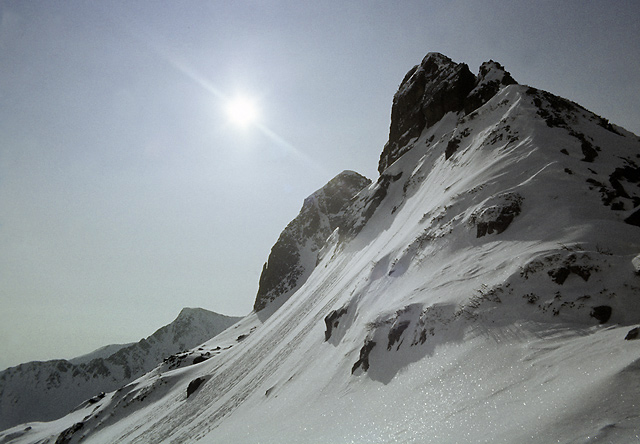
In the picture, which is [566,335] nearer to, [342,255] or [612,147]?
[612,147]

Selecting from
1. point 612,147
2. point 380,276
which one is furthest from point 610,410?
point 612,147

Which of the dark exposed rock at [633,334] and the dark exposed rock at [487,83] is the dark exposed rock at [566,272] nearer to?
the dark exposed rock at [633,334]

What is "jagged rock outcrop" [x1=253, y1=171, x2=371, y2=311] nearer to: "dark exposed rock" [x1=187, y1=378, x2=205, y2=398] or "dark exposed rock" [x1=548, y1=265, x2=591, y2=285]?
"dark exposed rock" [x1=187, y1=378, x2=205, y2=398]

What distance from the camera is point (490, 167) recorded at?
17.8 metres

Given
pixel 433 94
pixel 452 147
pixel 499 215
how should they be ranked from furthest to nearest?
pixel 433 94, pixel 452 147, pixel 499 215

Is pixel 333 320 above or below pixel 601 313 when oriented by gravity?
above

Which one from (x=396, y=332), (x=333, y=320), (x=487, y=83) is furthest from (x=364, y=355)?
(x=487, y=83)

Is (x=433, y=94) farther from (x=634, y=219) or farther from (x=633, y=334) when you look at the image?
(x=633, y=334)

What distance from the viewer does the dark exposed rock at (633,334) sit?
663cm

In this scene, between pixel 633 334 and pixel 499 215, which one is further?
pixel 499 215

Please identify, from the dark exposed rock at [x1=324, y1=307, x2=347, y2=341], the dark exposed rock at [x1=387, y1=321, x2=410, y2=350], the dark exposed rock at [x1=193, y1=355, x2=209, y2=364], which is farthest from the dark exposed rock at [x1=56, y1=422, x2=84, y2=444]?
the dark exposed rock at [x1=387, y1=321, x2=410, y2=350]

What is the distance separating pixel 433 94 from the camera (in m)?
40.2

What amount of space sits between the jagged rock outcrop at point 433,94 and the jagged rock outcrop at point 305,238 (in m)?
33.3

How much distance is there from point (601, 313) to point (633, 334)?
5.65 ft
